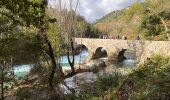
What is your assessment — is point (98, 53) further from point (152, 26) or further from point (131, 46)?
point (131, 46)

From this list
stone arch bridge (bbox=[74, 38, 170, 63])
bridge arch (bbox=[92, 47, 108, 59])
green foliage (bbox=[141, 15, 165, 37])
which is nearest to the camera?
stone arch bridge (bbox=[74, 38, 170, 63])

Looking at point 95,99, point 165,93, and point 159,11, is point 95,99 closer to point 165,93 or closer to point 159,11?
point 165,93

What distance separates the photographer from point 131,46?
151 ft

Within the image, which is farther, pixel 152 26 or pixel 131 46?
pixel 152 26

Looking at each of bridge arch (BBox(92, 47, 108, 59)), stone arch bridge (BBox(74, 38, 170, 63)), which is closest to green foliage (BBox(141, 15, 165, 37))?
stone arch bridge (BBox(74, 38, 170, 63))

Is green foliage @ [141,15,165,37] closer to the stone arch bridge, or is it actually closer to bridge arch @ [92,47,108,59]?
the stone arch bridge

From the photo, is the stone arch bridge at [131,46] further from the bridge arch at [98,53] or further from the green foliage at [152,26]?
the green foliage at [152,26]

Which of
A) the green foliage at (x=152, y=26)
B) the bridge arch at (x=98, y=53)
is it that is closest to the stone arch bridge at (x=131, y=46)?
the bridge arch at (x=98, y=53)

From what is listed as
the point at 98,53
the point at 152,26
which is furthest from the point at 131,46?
the point at 98,53

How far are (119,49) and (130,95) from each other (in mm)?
40742

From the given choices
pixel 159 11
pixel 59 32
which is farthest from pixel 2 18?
pixel 159 11

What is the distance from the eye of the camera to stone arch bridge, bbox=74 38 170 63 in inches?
1412

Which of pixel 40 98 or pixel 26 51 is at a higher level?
pixel 26 51

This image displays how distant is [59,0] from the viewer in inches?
1315
